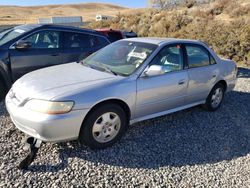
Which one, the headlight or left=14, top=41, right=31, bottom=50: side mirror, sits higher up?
left=14, top=41, right=31, bottom=50: side mirror

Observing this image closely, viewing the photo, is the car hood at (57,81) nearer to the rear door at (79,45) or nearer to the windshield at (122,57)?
the windshield at (122,57)

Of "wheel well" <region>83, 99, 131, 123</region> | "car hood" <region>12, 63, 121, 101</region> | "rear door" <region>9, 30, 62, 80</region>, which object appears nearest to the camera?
"car hood" <region>12, 63, 121, 101</region>

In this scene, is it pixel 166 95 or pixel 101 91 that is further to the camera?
pixel 166 95

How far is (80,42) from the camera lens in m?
6.34

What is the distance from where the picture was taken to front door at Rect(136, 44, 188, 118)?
416 cm

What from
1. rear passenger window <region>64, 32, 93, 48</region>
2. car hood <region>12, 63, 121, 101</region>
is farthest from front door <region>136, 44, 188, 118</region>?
rear passenger window <region>64, 32, 93, 48</region>

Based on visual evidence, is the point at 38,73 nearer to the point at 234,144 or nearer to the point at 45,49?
the point at 45,49

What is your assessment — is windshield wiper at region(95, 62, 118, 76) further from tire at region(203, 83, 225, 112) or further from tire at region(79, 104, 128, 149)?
tire at region(203, 83, 225, 112)

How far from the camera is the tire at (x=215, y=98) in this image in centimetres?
552

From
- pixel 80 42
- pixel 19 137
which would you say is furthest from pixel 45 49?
pixel 19 137

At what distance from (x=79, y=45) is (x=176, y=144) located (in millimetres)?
3366

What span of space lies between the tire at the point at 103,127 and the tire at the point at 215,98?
2.21 meters

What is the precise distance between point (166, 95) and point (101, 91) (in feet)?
4.22

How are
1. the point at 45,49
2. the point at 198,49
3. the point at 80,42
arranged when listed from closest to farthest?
the point at 198,49
the point at 45,49
the point at 80,42
